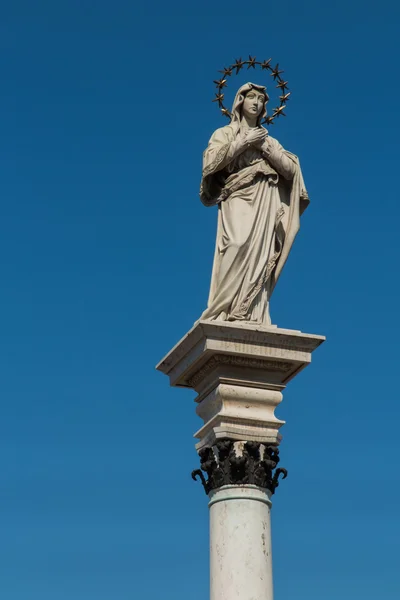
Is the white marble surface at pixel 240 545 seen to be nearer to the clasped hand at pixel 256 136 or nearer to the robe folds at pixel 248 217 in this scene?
the robe folds at pixel 248 217

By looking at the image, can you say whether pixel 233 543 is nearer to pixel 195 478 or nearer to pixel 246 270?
pixel 195 478

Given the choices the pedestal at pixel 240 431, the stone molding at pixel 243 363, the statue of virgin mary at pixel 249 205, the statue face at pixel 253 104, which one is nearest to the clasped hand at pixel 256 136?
the statue of virgin mary at pixel 249 205

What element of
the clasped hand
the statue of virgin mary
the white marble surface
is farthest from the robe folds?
the white marble surface

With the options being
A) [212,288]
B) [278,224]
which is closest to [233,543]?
[212,288]

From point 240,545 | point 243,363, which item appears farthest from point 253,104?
point 240,545

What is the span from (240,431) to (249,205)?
346cm

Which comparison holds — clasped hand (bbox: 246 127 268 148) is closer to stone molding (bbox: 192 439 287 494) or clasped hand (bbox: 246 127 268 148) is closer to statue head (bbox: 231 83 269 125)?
statue head (bbox: 231 83 269 125)

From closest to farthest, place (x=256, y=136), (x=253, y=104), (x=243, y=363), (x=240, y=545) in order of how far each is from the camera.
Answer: (x=240, y=545) → (x=243, y=363) → (x=256, y=136) → (x=253, y=104)

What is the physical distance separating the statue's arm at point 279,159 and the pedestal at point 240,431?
2759 mm

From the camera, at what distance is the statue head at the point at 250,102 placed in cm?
1681

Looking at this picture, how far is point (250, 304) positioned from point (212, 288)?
0.66m

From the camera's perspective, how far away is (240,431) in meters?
15.1

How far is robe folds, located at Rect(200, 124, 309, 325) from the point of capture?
15.7 meters

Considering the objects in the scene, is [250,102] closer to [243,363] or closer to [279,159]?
[279,159]
